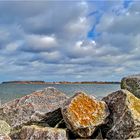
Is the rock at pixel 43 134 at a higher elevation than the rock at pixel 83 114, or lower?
lower

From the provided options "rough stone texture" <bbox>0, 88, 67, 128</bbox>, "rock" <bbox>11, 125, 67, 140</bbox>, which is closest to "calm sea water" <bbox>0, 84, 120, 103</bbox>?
"rough stone texture" <bbox>0, 88, 67, 128</bbox>

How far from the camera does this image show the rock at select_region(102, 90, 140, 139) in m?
12.3

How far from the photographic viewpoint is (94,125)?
41.1ft

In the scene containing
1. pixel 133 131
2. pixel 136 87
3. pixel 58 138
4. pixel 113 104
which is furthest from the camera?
pixel 136 87

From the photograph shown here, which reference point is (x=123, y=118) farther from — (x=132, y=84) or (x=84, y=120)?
(x=132, y=84)

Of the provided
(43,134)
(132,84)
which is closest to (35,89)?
(132,84)

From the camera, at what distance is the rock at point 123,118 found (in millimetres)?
12266

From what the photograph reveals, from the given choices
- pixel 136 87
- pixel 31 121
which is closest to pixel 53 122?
pixel 31 121

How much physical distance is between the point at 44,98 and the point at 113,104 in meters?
3.45

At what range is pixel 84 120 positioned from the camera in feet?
41.0

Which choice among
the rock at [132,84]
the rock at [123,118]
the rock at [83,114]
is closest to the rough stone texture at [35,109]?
the rock at [83,114]

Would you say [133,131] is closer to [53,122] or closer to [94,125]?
[94,125]

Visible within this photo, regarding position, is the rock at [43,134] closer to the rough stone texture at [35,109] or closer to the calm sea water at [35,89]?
the rough stone texture at [35,109]

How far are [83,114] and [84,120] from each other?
206 mm
